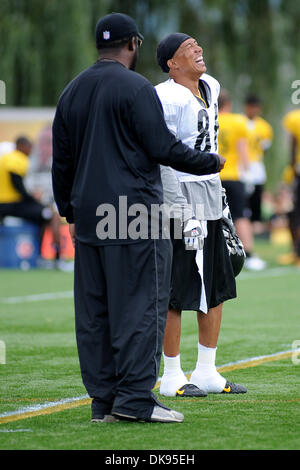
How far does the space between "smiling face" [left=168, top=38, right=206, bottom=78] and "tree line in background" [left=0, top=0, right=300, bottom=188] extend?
13900mm

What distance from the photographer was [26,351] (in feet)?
24.7

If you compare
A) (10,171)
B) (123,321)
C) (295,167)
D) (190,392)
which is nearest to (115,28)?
(123,321)

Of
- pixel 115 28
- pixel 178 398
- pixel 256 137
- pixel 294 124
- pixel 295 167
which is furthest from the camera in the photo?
pixel 256 137

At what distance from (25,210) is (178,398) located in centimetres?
1024

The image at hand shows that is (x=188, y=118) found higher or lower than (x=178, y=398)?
higher

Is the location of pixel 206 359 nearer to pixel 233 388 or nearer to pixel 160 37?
pixel 233 388

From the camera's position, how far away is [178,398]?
582cm

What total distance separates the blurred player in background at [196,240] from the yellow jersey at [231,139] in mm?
7688

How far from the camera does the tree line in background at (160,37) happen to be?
1964 centimetres

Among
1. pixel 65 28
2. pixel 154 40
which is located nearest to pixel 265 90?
pixel 154 40

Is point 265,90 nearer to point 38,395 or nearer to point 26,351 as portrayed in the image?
point 26,351

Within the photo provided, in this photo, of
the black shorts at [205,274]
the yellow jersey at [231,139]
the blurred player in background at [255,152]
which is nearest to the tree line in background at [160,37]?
the blurred player in background at [255,152]

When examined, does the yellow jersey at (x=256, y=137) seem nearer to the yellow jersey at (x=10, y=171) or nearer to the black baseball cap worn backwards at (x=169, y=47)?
the yellow jersey at (x=10, y=171)
